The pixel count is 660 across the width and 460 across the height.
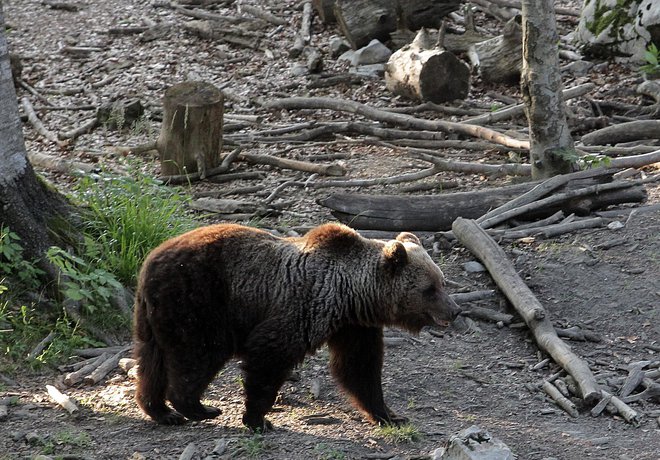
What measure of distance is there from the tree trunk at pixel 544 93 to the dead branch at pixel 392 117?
3.91 ft

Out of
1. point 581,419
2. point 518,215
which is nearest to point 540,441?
point 581,419

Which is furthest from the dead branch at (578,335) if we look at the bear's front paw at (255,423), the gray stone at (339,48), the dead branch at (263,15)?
the dead branch at (263,15)

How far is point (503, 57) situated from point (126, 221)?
25.6ft

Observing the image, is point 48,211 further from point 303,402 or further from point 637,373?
point 637,373

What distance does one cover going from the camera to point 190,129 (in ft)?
Answer: 35.1

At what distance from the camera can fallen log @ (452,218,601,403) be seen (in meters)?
6.27

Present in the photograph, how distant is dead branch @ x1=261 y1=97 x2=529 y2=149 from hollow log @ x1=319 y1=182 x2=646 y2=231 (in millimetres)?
1970

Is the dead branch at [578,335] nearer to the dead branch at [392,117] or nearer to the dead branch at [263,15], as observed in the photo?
the dead branch at [392,117]

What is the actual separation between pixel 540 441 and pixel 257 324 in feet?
6.14

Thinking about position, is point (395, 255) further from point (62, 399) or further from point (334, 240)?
point (62, 399)

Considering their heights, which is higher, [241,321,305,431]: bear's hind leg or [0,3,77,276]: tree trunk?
[0,3,77,276]: tree trunk

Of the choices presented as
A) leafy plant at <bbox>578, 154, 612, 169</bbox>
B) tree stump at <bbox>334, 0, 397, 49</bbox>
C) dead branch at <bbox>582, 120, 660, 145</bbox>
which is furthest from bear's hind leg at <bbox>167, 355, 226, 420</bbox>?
tree stump at <bbox>334, 0, 397, 49</bbox>

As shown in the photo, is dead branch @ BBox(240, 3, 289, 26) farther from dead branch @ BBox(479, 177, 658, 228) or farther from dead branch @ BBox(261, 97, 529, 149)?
dead branch @ BBox(479, 177, 658, 228)

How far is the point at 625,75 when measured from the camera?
1346 cm
